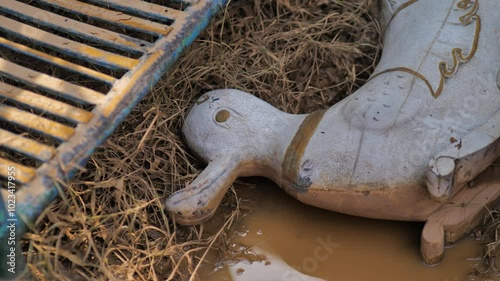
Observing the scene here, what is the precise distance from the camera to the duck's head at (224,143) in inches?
72.8

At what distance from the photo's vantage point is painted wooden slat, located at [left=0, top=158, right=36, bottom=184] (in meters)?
1.71

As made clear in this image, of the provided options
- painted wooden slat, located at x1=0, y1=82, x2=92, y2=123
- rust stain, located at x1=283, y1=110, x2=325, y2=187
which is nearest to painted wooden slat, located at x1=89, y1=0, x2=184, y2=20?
painted wooden slat, located at x1=0, y1=82, x2=92, y2=123

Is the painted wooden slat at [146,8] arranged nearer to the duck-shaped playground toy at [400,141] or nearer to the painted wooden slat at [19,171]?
the duck-shaped playground toy at [400,141]

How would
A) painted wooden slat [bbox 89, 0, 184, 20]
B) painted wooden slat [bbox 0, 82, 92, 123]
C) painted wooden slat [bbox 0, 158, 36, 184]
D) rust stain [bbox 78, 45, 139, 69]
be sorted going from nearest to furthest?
painted wooden slat [bbox 0, 158, 36, 184] → painted wooden slat [bbox 0, 82, 92, 123] → rust stain [bbox 78, 45, 139, 69] → painted wooden slat [bbox 89, 0, 184, 20]

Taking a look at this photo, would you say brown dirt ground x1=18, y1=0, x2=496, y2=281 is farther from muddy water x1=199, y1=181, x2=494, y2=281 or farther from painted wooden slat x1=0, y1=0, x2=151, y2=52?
painted wooden slat x1=0, y1=0, x2=151, y2=52

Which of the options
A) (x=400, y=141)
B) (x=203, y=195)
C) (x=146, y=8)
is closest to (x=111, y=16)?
(x=146, y=8)

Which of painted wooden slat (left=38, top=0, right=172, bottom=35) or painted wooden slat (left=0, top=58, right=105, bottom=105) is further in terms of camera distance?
painted wooden slat (left=38, top=0, right=172, bottom=35)

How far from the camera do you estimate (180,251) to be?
1857 millimetres

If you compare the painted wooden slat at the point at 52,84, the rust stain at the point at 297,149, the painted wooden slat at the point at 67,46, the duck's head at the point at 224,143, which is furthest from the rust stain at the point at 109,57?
the rust stain at the point at 297,149

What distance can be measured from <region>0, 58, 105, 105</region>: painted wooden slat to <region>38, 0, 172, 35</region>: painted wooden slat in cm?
24

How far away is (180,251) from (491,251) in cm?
76

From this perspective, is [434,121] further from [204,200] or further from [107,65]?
[107,65]

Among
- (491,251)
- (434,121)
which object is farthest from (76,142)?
(491,251)

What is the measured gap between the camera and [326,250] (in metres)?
1.89
